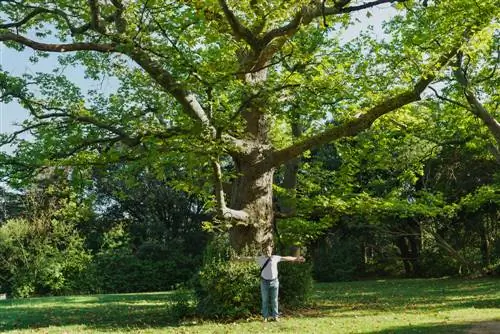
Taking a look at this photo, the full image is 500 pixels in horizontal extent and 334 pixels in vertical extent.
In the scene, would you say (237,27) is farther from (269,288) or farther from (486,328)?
(486,328)

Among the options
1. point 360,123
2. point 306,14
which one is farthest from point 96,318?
point 306,14

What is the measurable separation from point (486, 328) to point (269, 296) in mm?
4982

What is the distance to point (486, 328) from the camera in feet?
36.8

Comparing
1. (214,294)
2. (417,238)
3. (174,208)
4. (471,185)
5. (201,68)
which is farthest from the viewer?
(174,208)

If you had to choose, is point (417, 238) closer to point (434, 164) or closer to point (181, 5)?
point (434, 164)

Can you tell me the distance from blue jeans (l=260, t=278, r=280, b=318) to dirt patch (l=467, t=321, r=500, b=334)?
4.58 meters

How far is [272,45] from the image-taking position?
16.3m

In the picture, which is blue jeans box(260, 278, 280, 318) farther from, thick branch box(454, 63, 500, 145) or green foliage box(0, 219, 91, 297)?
green foliage box(0, 219, 91, 297)

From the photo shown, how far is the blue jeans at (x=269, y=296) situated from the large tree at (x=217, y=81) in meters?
2.28

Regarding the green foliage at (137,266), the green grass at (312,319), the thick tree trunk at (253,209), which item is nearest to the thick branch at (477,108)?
the green grass at (312,319)

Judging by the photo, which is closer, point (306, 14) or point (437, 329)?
point (437, 329)

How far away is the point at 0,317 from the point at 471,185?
2616 cm

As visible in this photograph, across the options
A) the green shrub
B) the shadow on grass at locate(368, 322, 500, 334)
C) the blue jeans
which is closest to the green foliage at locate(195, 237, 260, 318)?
the blue jeans

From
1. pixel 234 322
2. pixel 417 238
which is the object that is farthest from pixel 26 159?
pixel 417 238
